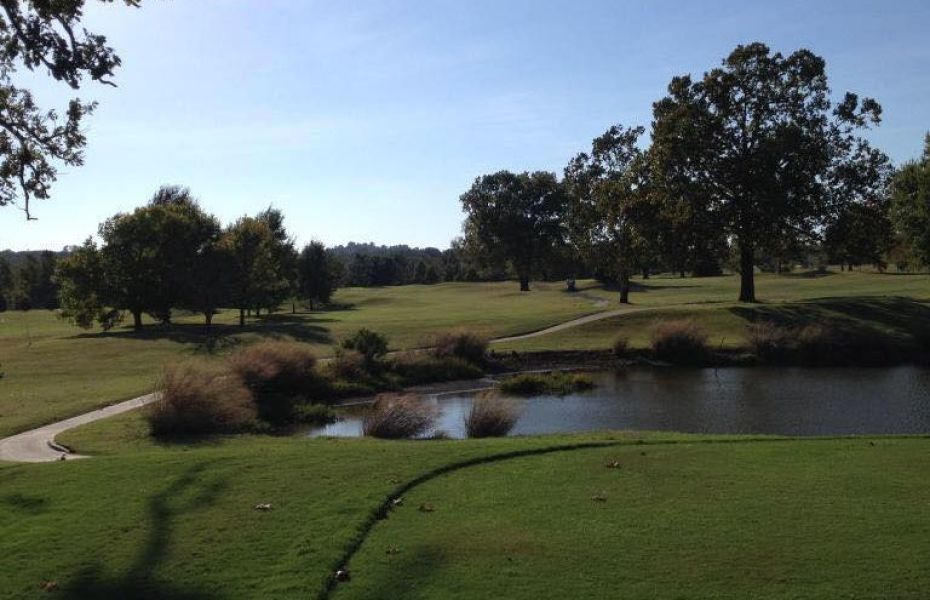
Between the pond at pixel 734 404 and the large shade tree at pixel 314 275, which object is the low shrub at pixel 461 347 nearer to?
the pond at pixel 734 404

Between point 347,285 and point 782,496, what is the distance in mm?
107832

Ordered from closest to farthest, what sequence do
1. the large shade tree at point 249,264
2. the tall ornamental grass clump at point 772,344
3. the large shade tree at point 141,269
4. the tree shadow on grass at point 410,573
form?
the tree shadow on grass at point 410,573, the tall ornamental grass clump at point 772,344, the large shade tree at point 141,269, the large shade tree at point 249,264

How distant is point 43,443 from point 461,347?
2017cm

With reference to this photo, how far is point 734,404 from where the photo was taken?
25266 mm

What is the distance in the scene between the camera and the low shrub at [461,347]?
3544 centimetres

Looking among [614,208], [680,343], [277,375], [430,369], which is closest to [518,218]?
[614,208]

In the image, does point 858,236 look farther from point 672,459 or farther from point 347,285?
point 347,285

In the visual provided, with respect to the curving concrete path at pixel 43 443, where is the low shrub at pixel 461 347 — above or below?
above

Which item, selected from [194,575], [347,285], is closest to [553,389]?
[194,575]

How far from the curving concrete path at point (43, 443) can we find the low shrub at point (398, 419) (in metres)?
5.58

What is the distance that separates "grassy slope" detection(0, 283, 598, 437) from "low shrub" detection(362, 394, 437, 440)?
836 cm

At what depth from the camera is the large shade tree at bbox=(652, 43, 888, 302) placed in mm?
43875

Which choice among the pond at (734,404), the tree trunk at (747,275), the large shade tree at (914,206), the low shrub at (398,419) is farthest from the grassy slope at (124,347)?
the large shade tree at (914,206)

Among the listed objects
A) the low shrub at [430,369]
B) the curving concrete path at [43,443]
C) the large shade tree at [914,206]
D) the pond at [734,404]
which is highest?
the large shade tree at [914,206]
